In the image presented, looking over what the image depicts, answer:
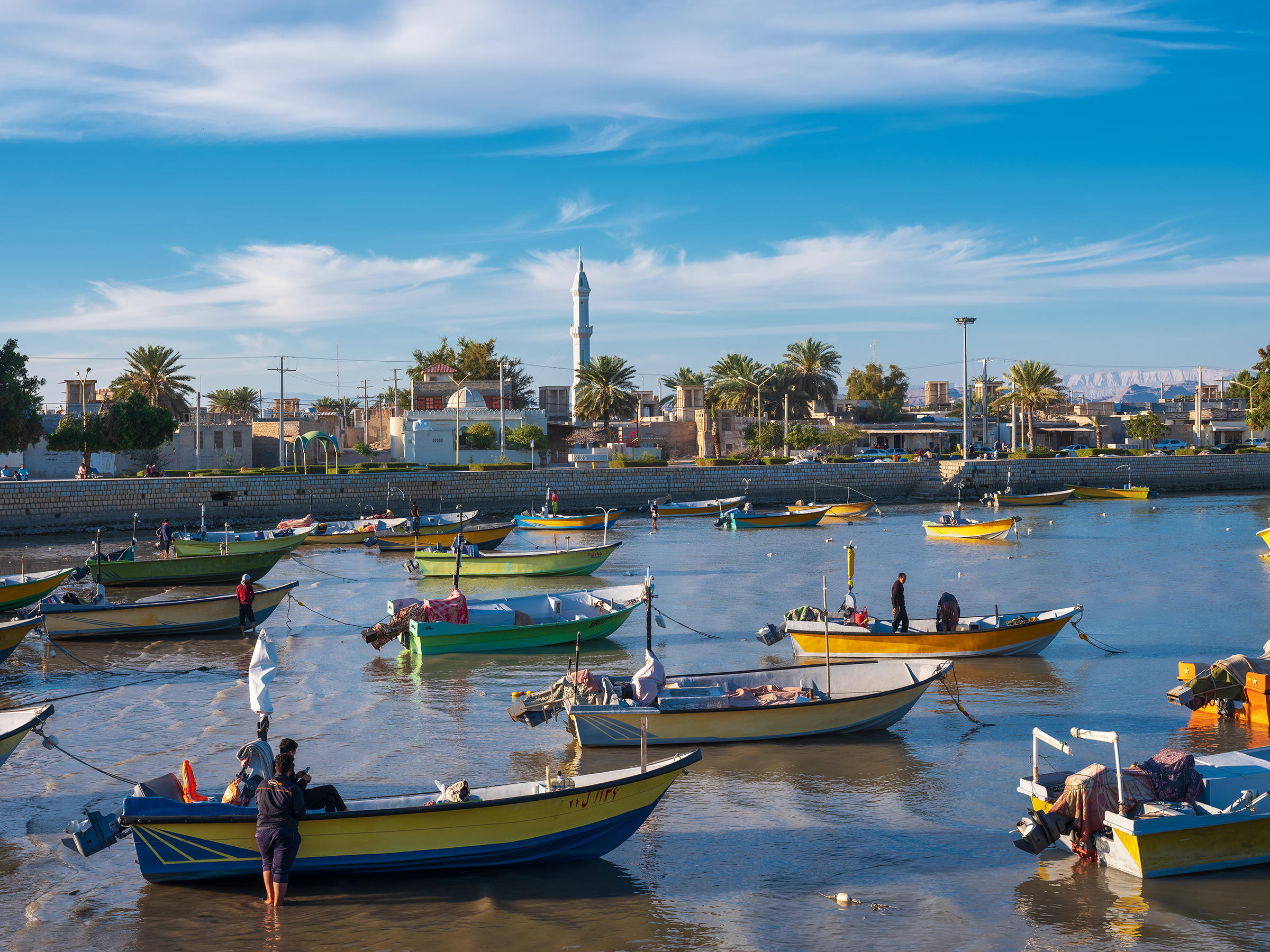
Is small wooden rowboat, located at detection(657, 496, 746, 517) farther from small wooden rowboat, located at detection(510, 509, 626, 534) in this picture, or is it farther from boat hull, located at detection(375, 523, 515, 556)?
boat hull, located at detection(375, 523, 515, 556)

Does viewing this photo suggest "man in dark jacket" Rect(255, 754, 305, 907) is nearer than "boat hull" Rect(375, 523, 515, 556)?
Yes

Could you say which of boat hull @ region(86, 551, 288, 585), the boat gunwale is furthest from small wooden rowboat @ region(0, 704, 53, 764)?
boat hull @ region(86, 551, 288, 585)

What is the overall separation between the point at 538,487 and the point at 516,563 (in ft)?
90.1

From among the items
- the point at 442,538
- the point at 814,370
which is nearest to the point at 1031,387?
the point at 814,370

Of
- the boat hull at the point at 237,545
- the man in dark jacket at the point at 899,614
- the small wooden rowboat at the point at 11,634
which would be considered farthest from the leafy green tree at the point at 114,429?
the man in dark jacket at the point at 899,614

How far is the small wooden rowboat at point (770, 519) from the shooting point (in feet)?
172

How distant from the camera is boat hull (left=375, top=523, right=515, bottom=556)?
4125 centimetres

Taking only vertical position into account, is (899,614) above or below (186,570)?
above

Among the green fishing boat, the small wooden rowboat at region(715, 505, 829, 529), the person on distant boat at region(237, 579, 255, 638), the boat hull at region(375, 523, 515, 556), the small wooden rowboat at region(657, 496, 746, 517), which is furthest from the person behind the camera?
the small wooden rowboat at region(657, 496, 746, 517)

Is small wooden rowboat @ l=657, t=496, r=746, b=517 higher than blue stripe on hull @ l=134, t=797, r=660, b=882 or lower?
higher

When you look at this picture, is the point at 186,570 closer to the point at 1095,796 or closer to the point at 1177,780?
the point at 1095,796

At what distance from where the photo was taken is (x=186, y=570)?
A: 3319 centimetres

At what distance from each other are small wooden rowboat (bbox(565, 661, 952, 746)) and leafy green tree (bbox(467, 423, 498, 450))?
55.8 m

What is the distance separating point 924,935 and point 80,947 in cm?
762
